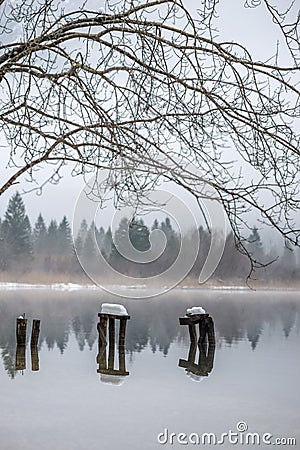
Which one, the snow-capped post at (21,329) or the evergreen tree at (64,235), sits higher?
the evergreen tree at (64,235)

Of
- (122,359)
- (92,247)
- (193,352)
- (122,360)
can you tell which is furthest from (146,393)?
(193,352)

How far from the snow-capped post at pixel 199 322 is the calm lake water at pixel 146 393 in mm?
308

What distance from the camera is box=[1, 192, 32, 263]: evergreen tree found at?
133 feet

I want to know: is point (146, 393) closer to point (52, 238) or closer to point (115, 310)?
point (115, 310)

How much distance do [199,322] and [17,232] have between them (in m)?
31.2

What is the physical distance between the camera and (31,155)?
12.2 feet

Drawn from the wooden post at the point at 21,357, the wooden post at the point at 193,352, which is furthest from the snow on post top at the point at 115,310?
the wooden post at the point at 21,357

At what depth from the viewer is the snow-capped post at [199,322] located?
464 inches

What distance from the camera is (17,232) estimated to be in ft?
137

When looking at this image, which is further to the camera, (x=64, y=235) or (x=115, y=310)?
(x=64, y=235)

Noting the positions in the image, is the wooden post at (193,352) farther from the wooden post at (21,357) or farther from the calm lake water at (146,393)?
the wooden post at (21,357)

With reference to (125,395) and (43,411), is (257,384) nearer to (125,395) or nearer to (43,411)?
(125,395)

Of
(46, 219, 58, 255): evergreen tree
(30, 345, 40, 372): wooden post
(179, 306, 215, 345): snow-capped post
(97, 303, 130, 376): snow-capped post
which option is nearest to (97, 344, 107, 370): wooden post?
(97, 303, 130, 376): snow-capped post

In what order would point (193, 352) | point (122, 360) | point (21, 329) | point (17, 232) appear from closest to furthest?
point (21, 329) < point (122, 360) < point (193, 352) < point (17, 232)
